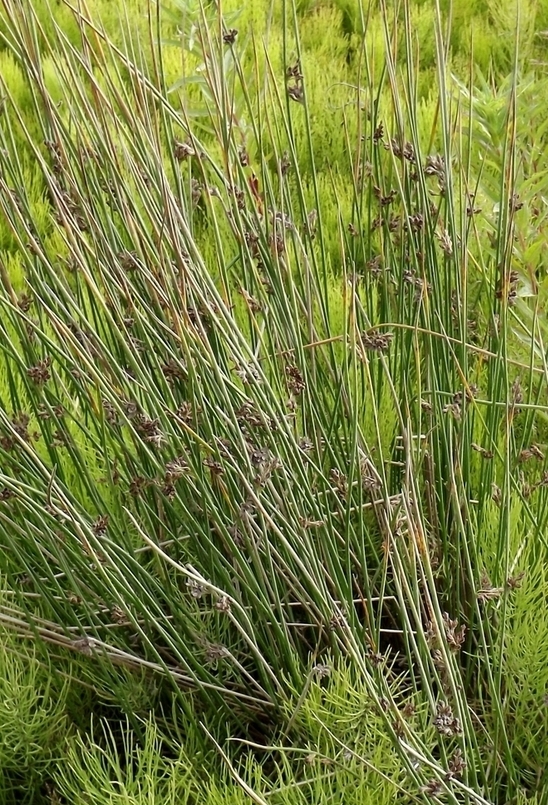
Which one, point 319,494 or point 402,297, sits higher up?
point 402,297

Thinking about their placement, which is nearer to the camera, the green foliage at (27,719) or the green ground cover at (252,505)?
the green ground cover at (252,505)

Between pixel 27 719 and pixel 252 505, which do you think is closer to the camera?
pixel 252 505

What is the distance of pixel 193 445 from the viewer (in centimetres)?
107

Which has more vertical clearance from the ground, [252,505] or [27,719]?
[252,505]

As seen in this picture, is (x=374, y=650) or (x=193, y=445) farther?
(x=193, y=445)

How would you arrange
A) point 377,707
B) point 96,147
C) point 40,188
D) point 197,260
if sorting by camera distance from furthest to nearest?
point 40,188 → point 96,147 → point 197,260 → point 377,707

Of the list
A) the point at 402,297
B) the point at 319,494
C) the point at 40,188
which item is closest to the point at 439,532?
the point at 319,494

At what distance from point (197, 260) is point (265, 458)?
26 cm

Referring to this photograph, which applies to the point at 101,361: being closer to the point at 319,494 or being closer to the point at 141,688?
the point at 319,494

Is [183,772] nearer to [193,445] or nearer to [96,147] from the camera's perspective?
[193,445]

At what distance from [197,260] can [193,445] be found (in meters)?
0.24

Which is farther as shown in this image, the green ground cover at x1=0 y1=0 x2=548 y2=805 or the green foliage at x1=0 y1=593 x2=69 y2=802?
the green foliage at x1=0 y1=593 x2=69 y2=802

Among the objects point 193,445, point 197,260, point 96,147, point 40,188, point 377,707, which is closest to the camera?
point 377,707

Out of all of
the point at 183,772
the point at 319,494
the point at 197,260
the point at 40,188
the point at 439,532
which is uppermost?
the point at 197,260
